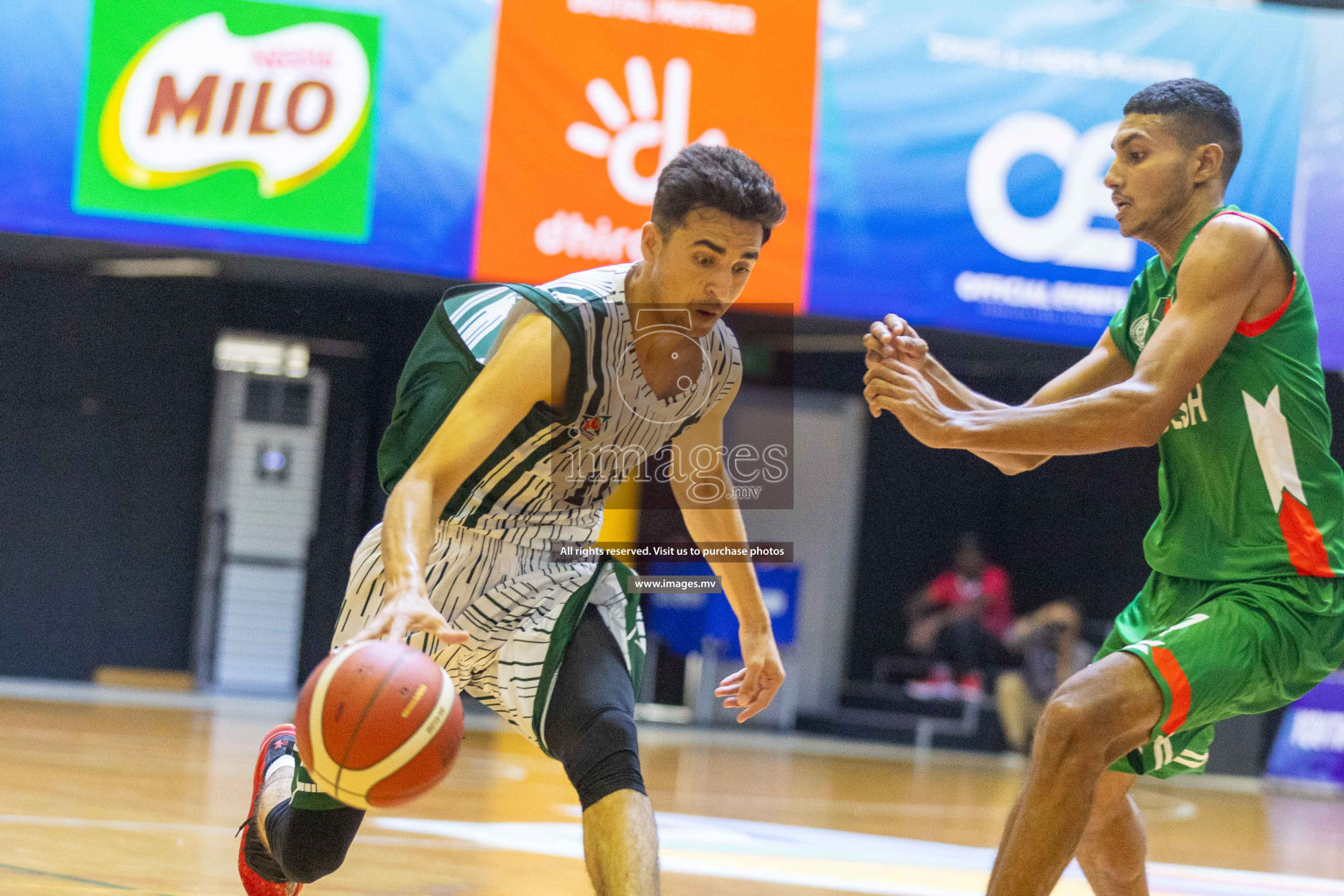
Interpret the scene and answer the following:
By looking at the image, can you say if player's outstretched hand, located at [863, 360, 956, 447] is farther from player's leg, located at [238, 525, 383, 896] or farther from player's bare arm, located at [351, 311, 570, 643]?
player's leg, located at [238, 525, 383, 896]

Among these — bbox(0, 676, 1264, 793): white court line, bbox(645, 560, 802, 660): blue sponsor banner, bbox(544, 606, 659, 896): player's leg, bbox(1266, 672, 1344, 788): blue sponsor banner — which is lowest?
bbox(0, 676, 1264, 793): white court line

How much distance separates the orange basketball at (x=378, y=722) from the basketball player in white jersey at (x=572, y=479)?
22cm

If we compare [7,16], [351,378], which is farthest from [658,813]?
[351,378]

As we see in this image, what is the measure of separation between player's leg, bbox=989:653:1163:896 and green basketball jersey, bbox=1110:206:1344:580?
468 millimetres

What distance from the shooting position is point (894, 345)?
3529 millimetres

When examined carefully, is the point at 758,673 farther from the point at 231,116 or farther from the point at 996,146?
the point at 996,146

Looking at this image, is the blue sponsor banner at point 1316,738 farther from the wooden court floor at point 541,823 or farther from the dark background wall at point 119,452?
the dark background wall at point 119,452

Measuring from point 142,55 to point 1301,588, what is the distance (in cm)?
731

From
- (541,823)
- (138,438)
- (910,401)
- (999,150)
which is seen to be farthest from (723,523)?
(138,438)

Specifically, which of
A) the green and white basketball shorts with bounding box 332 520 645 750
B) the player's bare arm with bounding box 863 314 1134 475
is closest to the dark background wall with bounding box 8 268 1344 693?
the player's bare arm with bounding box 863 314 1134 475

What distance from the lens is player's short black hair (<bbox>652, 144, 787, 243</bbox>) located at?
295cm

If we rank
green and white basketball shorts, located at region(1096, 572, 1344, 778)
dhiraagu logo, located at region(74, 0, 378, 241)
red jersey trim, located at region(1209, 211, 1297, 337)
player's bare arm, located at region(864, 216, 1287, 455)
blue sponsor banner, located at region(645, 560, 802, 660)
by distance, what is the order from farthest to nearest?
1. blue sponsor banner, located at region(645, 560, 802, 660)
2. dhiraagu logo, located at region(74, 0, 378, 241)
3. red jersey trim, located at region(1209, 211, 1297, 337)
4. player's bare arm, located at region(864, 216, 1287, 455)
5. green and white basketball shorts, located at region(1096, 572, 1344, 778)

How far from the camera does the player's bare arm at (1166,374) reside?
3.10 m

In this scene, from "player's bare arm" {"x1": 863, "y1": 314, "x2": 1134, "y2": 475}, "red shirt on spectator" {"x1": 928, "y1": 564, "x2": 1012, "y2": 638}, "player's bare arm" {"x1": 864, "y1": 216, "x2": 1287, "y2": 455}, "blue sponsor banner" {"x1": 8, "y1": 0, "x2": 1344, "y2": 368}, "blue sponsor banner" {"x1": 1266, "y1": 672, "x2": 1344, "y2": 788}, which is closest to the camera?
"player's bare arm" {"x1": 864, "y1": 216, "x2": 1287, "y2": 455}
